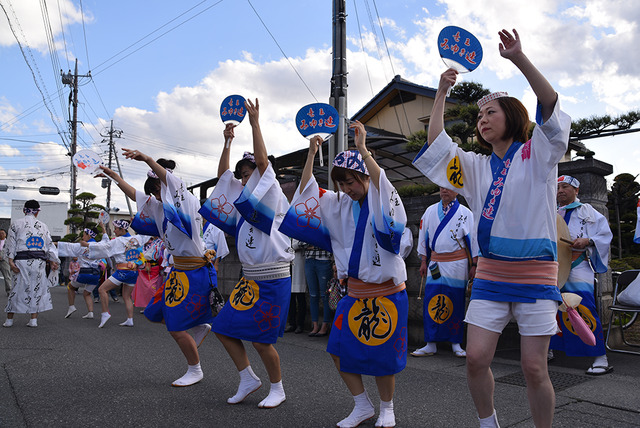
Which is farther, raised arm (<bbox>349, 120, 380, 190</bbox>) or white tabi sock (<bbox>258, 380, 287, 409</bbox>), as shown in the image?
white tabi sock (<bbox>258, 380, 287, 409</bbox>)

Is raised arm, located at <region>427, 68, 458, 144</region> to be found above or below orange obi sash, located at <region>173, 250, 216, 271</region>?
above

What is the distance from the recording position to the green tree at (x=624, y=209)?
559 inches

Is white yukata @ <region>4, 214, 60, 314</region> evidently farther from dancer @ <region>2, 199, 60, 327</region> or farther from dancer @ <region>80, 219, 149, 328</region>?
dancer @ <region>80, 219, 149, 328</region>

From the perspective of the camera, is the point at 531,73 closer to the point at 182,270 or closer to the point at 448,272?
the point at 182,270

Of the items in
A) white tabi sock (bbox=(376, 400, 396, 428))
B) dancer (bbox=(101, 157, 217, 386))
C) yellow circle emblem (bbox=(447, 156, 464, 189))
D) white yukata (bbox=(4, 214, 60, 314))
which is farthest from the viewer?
white yukata (bbox=(4, 214, 60, 314))

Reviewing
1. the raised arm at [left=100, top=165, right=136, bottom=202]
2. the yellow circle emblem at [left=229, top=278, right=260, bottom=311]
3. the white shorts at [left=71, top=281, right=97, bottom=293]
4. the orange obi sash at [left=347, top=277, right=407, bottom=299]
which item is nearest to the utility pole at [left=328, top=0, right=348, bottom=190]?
the raised arm at [left=100, top=165, right=136, bottom=202]

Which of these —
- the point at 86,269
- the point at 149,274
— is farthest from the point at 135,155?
the point at 86,269

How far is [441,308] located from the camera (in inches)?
232

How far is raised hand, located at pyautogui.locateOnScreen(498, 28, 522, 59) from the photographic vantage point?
2387 mm

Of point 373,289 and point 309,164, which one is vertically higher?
point 309,164

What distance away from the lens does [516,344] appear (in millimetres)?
6152

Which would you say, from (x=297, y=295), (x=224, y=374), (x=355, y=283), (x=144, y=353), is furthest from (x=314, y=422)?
(x=297, y=295)

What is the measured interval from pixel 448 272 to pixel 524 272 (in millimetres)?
3461

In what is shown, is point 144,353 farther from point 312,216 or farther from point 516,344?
point 516,344
